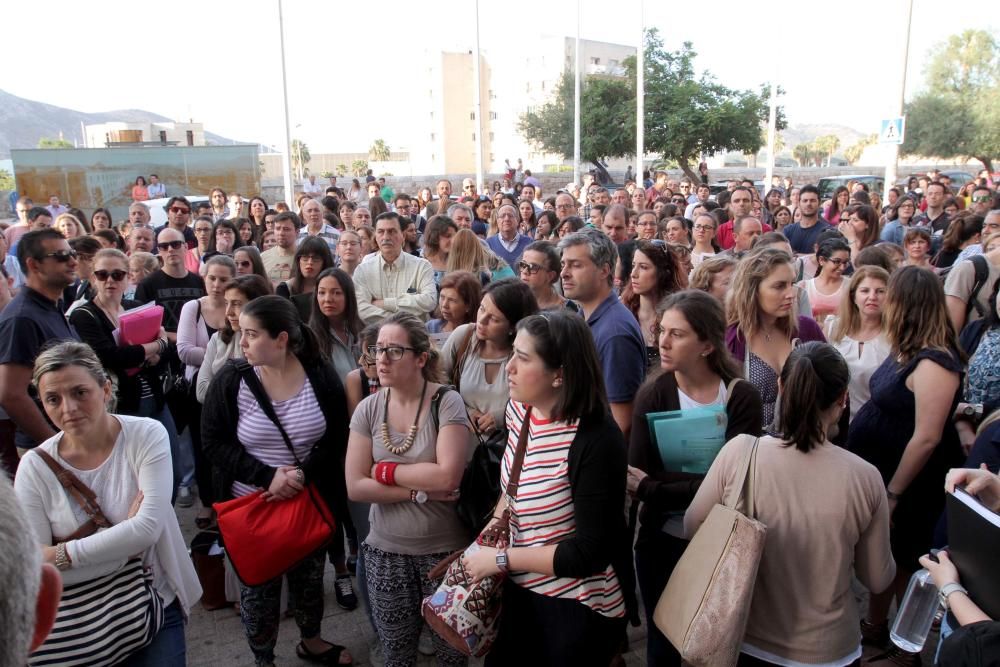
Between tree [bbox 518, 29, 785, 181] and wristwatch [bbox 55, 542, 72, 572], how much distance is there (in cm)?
3125

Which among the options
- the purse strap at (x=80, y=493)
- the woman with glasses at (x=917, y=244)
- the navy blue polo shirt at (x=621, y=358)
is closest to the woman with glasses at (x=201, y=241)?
the purse strap at (x=80, y=493)

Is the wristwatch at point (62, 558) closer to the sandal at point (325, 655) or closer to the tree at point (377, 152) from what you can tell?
the sandal at point (325, 655)

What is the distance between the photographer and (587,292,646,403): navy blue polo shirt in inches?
128

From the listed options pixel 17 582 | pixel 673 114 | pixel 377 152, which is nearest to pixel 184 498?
pixel 17 582

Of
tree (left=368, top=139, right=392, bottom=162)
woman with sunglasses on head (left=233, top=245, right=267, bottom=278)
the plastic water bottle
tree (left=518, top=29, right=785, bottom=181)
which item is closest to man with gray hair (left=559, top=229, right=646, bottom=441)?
the plastic water bottle

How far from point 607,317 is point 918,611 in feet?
5.81

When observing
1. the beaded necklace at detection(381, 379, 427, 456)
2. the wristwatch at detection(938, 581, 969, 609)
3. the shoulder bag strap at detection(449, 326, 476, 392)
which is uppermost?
the shoulder bag strap at detection(449, 326, 476, 392)

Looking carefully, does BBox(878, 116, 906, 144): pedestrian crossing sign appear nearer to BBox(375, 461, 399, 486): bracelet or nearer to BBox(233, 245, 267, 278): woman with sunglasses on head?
BBox(233, 245, 267, 278): woman with sunglasses on head

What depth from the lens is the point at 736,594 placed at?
83.7 inches

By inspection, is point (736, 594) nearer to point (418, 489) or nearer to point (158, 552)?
point (418, 489)

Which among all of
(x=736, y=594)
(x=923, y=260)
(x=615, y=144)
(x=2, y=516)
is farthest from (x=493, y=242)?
(x=615, y=144)

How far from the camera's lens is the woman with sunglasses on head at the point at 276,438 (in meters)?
3.21

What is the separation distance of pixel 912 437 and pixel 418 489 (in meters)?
2.22

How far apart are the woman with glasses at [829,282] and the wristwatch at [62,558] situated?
4640mm
